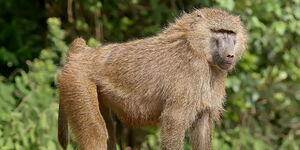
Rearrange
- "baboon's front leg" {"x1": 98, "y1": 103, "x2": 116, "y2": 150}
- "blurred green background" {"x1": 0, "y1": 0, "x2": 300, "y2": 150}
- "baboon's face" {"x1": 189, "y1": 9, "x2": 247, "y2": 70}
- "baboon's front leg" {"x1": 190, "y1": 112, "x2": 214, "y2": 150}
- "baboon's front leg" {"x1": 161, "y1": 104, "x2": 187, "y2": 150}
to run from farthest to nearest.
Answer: "blurred green background" {"x1": 0, "y1": 0, "x2": 300, "y2": 150} < "baboon's front leg" {"x1": 98, "y1": 103, "x2": 116, "y2": 150} < "baboon's front leg" {"x1": 190, "y1": 112, "x2": 214, "y2": 150} < "baboon's face" {"x1": 189, "y1": 9, "x2": 247, "y2": 70} < "baboon's front leg" {"x1": 161, "y1": 104, "x2": 187, "y2": 150}

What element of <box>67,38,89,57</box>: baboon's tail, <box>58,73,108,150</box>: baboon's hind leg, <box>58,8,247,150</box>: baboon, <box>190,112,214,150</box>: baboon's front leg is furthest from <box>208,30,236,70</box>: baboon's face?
<box>67,38,89,57</box>: baboon's tail

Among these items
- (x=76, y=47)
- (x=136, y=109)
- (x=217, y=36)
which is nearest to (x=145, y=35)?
(x=76, y=47)

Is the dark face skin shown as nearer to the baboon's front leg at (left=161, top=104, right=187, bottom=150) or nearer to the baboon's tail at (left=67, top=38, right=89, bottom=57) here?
the baboon's front leg at (left=161, top=104, right=187, bottom=150)

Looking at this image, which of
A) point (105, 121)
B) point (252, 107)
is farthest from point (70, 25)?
point (105, 121)

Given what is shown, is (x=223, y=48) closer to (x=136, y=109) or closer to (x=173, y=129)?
(x=173, y=129)

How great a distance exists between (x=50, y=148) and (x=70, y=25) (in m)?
2.91

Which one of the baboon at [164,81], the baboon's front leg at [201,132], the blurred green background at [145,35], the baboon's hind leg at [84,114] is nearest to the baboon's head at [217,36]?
the baboon at [164,81]

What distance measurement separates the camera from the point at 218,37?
560 centimetres

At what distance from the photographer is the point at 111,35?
9.58 m

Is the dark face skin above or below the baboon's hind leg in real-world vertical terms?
above

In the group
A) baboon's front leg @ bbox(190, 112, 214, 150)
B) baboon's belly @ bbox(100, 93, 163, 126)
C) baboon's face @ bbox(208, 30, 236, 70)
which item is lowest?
baboon's front leg @ bbox(190, 112, 214, 150)

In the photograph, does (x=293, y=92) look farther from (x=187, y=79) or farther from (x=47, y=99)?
(x=187, y=79)

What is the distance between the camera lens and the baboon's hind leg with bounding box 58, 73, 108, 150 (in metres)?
5.64

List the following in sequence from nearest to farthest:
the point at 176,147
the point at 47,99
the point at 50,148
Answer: the point at 176,147
the point at 50,148
the point at 47,99
